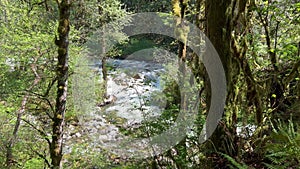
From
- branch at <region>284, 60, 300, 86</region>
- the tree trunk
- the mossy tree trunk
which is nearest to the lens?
the mossy tree trunk

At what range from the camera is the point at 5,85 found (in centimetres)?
449

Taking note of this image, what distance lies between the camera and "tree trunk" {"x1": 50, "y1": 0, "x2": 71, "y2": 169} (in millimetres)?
2479

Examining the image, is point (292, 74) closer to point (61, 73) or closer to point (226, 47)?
point (226, 47)

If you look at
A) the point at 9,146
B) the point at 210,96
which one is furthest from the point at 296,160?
the point at 9,146

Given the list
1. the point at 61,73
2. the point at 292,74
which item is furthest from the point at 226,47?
the point at 61,73

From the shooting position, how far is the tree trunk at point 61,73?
248 cm

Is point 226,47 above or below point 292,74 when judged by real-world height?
above

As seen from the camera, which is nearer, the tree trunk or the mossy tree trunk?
the mossy tree trunk

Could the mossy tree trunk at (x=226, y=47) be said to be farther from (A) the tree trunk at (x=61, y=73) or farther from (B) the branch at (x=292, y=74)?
(A) the tree trunk at (x=61, y=73)

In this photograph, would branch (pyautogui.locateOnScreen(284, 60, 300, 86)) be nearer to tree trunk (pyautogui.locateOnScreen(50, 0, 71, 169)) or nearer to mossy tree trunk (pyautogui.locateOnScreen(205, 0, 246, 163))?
mossy tree trunk (pyautogui.locateOnScreen(205, 0, 246, 163))

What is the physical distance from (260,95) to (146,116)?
2.82 ft

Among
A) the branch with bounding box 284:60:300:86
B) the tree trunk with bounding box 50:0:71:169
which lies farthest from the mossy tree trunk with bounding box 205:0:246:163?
the tree trunk with bounding box 50:0:71:169

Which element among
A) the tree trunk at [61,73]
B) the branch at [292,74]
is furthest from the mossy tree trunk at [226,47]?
the tree trunk at [61,73]

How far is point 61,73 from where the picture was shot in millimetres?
2514
